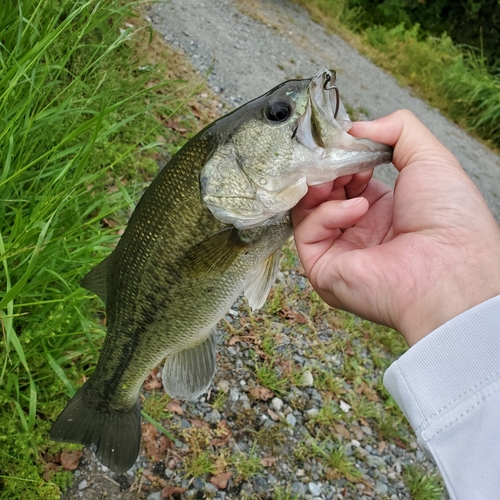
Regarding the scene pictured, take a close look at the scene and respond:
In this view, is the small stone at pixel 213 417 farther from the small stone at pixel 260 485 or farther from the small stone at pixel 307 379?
the small stone at pixel 307 379

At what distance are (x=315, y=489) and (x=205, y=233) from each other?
222cm

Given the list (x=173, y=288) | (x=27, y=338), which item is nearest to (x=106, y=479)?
(x=27, y=338)

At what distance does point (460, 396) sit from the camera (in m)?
1.38

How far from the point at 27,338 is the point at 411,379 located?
1733 millimetres

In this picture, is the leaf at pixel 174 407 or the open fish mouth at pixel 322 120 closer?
the open fish mouth at pixel 322 120

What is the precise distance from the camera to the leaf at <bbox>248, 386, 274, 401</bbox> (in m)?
3.44

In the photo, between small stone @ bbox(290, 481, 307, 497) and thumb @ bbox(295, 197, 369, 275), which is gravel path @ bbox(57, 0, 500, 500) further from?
thumb @ bbox(295, 197, 369, 275)

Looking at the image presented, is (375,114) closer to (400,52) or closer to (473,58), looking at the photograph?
(400,52)

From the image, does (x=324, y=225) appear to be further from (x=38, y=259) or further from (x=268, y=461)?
(x=268, y=461)

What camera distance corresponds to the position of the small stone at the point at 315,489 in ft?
10.3

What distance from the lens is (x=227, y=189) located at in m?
1.79

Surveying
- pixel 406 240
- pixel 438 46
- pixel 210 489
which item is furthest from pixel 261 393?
pixel 438 46

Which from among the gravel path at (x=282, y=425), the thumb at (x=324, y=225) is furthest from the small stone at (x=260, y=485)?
the thumb at (x=324, y=225)

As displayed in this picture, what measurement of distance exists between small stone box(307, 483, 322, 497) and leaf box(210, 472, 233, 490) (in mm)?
591
